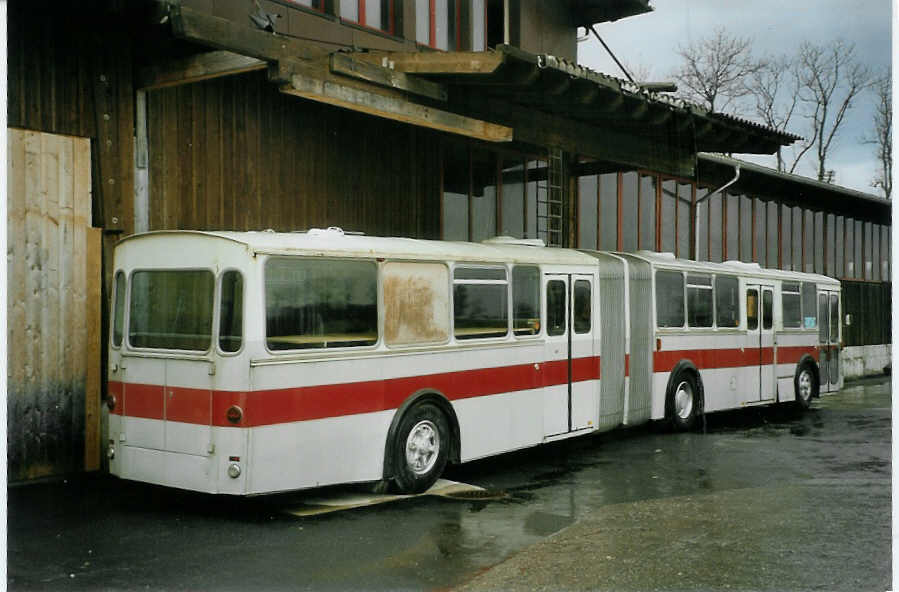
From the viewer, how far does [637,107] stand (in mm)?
14414

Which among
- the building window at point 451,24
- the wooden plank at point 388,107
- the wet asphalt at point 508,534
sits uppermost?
the building window at point 451,24

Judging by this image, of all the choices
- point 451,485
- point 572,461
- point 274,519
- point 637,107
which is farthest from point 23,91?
point 637,107

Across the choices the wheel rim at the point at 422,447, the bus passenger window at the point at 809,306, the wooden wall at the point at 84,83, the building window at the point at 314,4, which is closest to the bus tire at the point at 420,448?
the wheel rim at the point at 422,447

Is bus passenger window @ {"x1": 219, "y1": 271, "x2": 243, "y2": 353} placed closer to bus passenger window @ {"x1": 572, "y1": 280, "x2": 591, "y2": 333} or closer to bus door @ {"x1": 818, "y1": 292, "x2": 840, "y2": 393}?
bus passenger window @ {"x1": 572, "y1": 280, "x2": 591, "y2": 333}

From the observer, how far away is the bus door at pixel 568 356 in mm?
11227

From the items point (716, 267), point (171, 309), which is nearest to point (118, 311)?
point (171, 309)

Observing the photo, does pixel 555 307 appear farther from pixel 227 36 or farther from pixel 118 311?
pixel 118 311

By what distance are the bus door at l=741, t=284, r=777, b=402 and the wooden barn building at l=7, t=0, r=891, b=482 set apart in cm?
290

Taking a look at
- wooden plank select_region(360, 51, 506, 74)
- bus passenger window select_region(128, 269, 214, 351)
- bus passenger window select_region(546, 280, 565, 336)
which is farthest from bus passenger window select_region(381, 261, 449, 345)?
wooden plank select_region(360, 51, 506, 74)

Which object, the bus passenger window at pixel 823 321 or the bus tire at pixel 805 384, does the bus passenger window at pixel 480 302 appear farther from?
the bus passenger window at pixel 823 321

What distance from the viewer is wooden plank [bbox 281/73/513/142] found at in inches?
406

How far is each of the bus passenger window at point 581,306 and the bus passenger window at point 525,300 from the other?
0.88m

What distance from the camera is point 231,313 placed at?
7.96 meters

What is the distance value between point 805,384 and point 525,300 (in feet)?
28.4
